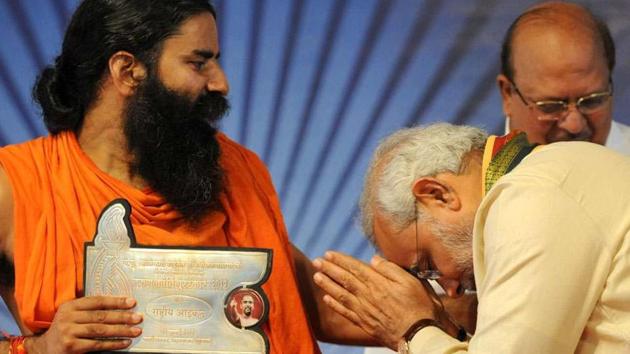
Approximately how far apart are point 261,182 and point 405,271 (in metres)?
0.80

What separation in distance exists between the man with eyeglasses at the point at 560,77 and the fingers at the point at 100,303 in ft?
5.08

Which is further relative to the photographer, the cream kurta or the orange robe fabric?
the orange robe fabric

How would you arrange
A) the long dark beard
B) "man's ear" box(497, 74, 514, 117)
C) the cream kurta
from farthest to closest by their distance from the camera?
"man's ear" box(497, 74, 514, 117) → the long dark beard → the cream kurta

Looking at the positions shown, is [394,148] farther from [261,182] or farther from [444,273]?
[261,182]

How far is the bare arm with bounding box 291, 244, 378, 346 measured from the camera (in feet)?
11.5

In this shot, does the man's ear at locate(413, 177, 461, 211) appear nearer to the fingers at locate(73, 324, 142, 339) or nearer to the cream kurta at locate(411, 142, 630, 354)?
the cream kurta at locate(411, 142, 630, 354)

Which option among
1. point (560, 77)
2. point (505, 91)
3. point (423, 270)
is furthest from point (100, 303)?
point (560, 77)

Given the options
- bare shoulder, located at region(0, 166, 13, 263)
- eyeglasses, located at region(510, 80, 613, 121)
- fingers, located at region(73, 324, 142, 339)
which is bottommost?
fingers, located at region(73, 324, 142, 339)

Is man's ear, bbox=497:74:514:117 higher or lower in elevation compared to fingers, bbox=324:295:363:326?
higher

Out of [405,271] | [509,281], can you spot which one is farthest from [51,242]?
[509,281]

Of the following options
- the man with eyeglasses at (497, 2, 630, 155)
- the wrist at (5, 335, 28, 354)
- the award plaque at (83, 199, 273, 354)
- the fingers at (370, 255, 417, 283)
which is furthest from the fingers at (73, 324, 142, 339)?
the man with eyeglasses at (497, 2, 630, 155)

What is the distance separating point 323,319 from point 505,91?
1.08 meters

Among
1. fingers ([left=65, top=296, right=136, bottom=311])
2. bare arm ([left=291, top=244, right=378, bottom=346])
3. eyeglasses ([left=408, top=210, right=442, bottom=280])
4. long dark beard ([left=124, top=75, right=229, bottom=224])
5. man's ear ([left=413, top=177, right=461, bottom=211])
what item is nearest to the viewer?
man's ear ([left=413, top=177, right=461, bottom=211])

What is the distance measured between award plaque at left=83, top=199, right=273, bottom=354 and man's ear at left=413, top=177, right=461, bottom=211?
21.2 inches
